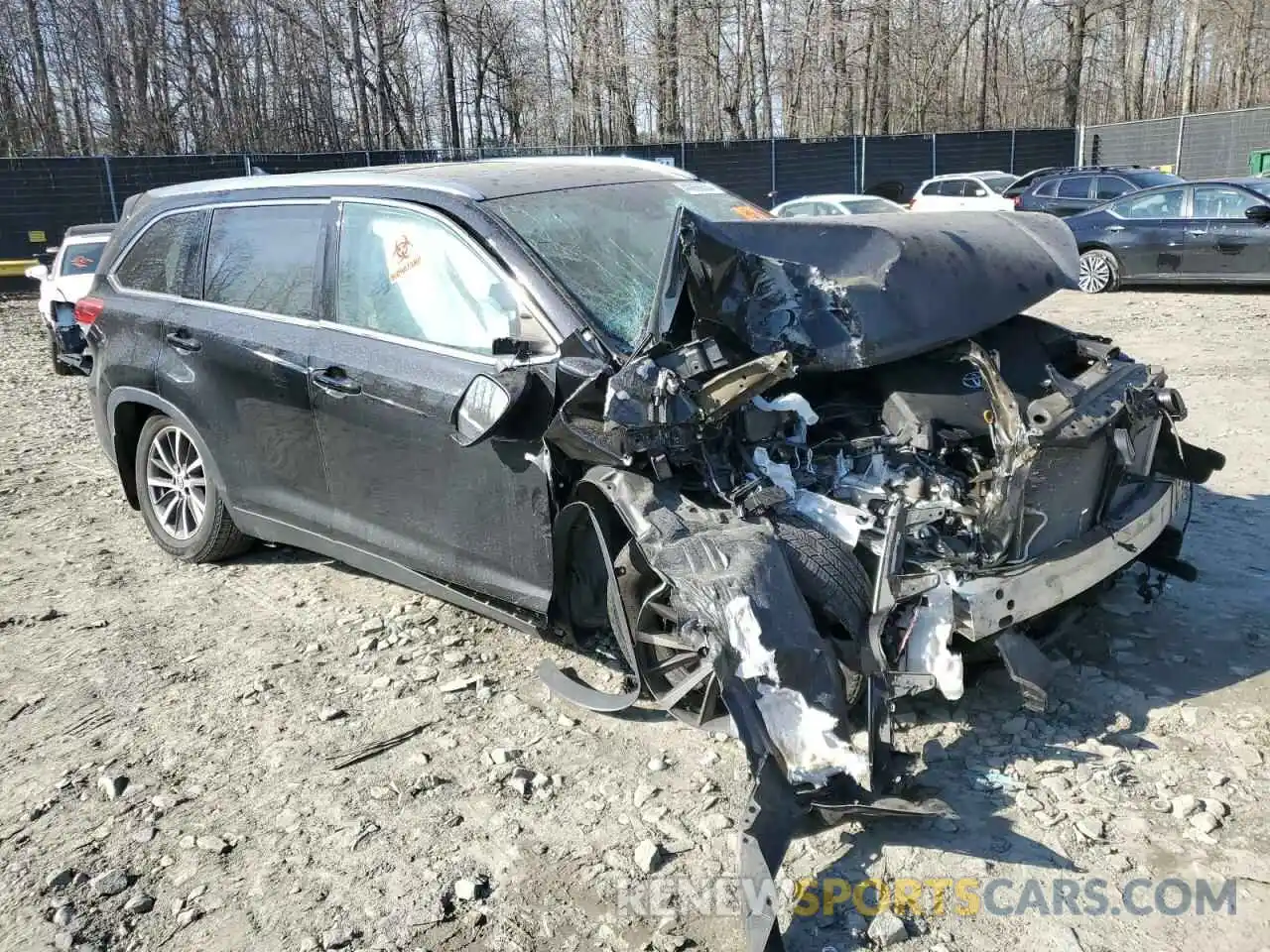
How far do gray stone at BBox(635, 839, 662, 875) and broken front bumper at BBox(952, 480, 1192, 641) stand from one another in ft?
3.64

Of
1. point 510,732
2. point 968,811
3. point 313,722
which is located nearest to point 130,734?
point 313,722

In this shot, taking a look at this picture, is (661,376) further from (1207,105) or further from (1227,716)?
(1207,105)

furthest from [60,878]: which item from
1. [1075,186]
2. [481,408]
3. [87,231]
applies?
[1075,186]

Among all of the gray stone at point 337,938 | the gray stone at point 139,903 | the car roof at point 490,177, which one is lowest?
the gray stone at point 337,938

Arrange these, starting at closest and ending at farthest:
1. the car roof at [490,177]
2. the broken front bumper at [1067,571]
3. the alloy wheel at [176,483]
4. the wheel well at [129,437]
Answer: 1. the broken front bumper at [1067,571]
2. the car roof at [490,177]
3. the alloy wheel at [176,483]
4. the wheel well at [129,437]

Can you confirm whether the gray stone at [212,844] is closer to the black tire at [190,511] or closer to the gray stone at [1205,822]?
the black tire at [190,511]

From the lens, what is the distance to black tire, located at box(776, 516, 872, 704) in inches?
119

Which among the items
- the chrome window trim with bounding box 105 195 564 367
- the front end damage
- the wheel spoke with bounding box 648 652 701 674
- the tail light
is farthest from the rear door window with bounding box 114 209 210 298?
the wheel spoke with bounding box 648 652 701 674

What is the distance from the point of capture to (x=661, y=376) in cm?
316

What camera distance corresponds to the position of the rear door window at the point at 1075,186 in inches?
641

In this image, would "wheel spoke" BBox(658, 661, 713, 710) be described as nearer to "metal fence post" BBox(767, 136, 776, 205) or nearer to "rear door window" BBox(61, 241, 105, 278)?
"rear door window" BBox(61, 241, 105, 278)

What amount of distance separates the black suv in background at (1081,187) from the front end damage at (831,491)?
13.3 meters

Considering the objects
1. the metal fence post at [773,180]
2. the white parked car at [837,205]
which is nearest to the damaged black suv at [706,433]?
the white parked car at [837,205]

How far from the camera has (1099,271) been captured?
43.8 feet
